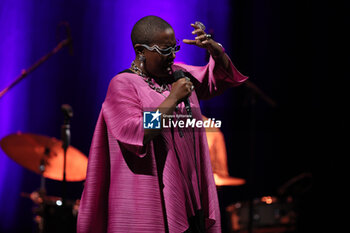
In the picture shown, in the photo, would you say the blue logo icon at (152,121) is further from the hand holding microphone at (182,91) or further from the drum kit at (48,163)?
the drum kit at (48,163)

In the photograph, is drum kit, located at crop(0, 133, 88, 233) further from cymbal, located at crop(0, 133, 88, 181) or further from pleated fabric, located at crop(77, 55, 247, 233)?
pleated fabric, located at crop(77, 55, 247, 233)

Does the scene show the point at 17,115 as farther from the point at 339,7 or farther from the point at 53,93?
the point at 339,7

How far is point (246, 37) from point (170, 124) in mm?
3331

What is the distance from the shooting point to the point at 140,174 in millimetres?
1729

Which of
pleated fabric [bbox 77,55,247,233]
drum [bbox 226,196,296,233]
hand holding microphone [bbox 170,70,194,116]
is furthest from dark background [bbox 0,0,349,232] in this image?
hand holding microphone [bbox 170,70,194,116]

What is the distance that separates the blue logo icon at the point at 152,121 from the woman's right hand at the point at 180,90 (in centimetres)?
9

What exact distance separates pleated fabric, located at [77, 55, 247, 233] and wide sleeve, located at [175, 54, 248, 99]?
0.50 feet

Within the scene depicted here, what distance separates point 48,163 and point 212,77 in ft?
7.48

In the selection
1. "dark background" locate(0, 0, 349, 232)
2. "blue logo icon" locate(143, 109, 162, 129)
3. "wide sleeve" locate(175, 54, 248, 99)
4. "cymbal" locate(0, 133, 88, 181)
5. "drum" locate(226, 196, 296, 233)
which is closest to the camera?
"blue logo icon" locate(143, 109, 162, 129)

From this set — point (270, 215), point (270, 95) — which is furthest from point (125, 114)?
point (270, 95)

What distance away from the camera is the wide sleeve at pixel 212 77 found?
2.02 m

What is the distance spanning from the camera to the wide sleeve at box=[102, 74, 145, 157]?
1678mm

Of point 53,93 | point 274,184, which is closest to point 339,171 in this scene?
point 274,184

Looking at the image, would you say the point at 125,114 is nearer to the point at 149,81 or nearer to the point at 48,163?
the point at 149,81
